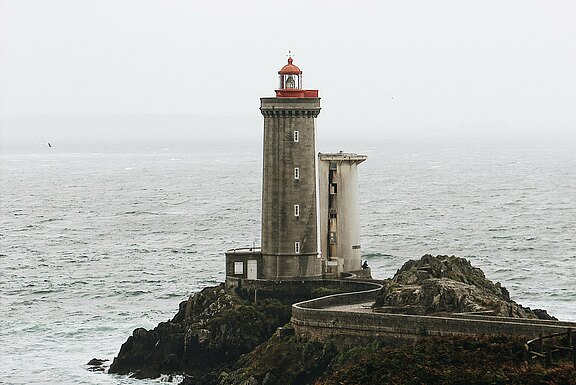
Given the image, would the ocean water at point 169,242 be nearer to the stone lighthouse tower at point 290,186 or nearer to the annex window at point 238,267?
the annex window at point 238,267

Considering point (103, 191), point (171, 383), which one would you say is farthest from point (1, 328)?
point (103, 191)

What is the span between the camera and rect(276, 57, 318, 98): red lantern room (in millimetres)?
48969

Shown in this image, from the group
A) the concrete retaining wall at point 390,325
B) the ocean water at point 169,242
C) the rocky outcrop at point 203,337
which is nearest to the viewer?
the concrete retaining wall at point 390,325

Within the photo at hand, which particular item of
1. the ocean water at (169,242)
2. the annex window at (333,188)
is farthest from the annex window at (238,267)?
the ocean water at (169,242)

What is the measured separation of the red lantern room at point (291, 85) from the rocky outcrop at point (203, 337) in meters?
7.44

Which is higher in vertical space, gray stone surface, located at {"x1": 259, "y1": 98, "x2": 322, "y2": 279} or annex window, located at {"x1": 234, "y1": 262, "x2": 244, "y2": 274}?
gray stone surface, located at {"x1": 259, "y1": 98, "x2": 322, "y2": 279}

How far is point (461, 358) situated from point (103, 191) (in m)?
117

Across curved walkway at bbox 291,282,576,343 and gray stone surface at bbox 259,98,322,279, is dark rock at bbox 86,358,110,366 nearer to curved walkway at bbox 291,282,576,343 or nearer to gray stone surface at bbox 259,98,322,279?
gray stone surface at bbox 259,98,322,279

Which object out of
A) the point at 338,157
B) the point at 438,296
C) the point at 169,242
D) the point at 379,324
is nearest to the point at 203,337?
the point at 379,324

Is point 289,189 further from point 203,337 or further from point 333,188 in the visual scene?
point 203,337

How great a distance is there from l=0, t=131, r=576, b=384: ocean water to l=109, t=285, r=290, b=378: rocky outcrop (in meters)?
1.16

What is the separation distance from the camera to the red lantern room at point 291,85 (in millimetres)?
48969

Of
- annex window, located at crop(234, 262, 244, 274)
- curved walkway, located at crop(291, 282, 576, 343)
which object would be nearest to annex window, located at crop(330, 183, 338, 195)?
annex window, located at crop(234, 262, 244, 274)

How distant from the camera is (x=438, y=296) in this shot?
4019 centimetres
